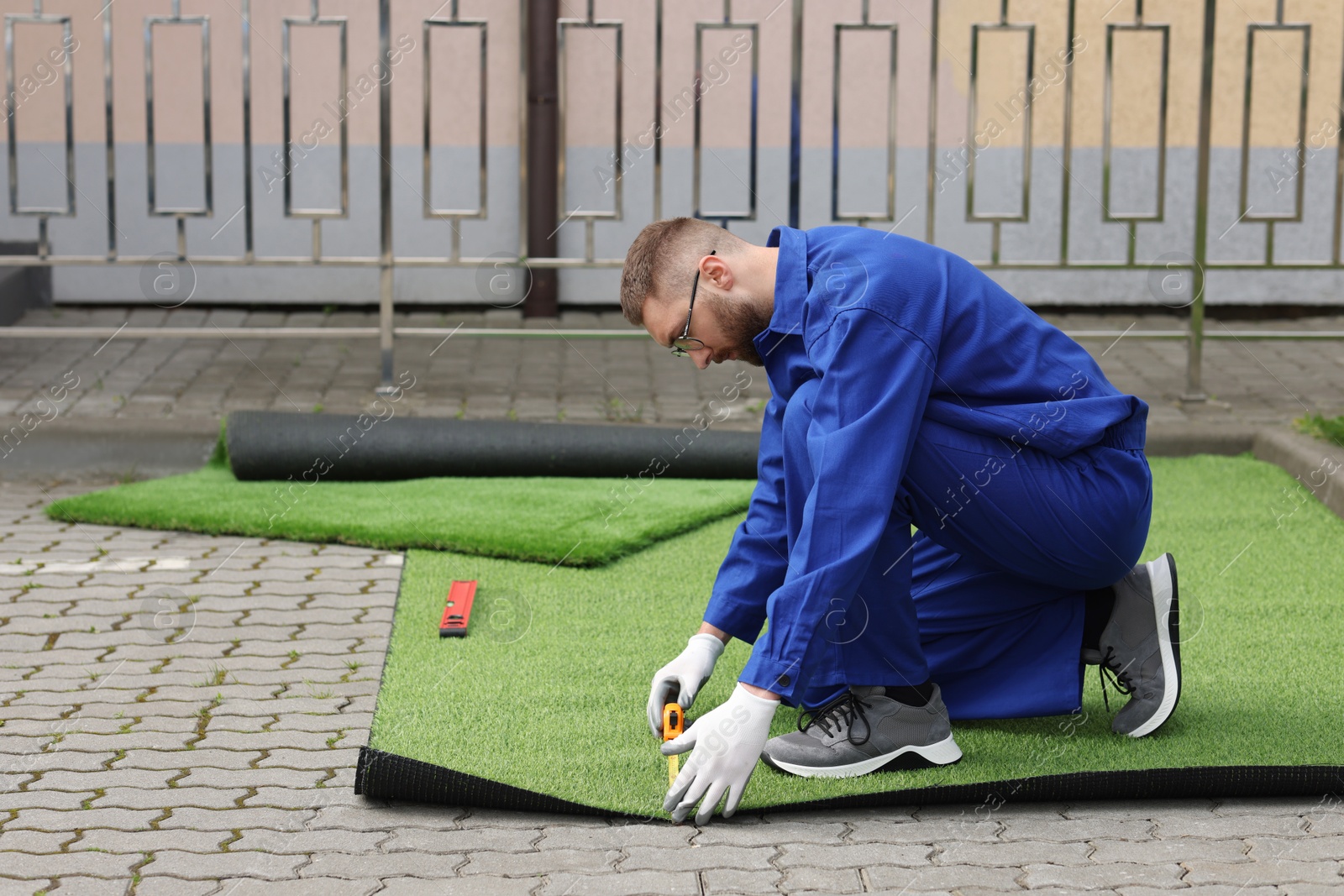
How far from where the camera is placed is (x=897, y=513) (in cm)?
257

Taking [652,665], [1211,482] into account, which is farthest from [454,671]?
[1211,482]

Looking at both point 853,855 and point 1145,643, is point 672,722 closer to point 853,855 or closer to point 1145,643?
point 853,855

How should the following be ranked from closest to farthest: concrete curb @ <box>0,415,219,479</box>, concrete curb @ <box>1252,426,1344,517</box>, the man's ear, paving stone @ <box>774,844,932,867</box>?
1. paving stone @ <box>774,844,932,867</box>
2. the man's ear
3. concrete curb @ <box>1252,426,1344,517</box>
4. concrete curb @ <box>0,415,219,479</box>

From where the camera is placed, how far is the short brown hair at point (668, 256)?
2.54 metres

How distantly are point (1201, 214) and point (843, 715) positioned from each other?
4078 millimetres

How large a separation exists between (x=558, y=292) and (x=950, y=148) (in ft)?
7.92

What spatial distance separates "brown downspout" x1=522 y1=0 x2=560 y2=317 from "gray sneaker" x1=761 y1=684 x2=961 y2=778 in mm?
5540

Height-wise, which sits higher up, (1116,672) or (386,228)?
(386,228)

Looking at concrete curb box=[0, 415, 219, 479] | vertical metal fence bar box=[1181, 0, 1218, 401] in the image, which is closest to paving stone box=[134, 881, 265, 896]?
concrete curb box=[0, 415, 219, 479]

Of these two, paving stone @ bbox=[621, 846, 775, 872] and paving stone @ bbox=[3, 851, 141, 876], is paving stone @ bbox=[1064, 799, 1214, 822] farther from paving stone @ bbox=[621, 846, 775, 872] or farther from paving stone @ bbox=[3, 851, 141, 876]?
paving stone @ bbox=[3, 851, 141, 876]

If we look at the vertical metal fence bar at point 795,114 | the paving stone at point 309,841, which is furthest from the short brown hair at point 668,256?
the vertical metal fence bar at point 795,114

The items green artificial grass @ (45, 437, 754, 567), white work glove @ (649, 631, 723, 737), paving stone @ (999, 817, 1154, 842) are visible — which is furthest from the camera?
green artificial grass @ (45, 437, 754, 567)

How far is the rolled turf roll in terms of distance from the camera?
494 centimetres

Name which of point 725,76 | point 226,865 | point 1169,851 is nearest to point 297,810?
point 226,865
